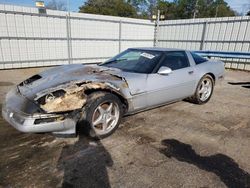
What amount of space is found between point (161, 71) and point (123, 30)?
10120mm

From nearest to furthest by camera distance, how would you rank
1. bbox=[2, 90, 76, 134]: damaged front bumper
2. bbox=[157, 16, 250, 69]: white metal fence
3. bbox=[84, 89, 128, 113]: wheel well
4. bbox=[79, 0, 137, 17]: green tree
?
bbox=[2, 90, 76, 134]: damaged front bumper < bbox=[84, 89, 128, 113]: wheel well < bbox=[157, 16, 250, 69]: white metal fence < bbox=[79, 0, 137, 17]: green tree

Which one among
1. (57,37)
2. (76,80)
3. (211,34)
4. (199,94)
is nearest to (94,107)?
(76,80)

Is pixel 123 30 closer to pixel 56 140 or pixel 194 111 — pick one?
pixel 194 111

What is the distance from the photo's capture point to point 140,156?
9.15ft

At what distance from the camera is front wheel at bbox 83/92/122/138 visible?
2953 millimetres

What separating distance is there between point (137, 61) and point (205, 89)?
2.09 m

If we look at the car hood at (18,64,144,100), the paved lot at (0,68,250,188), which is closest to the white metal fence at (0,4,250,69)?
the paved lot at (0,68,250,188)

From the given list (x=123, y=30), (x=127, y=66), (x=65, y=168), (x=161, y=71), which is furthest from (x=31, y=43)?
(x=65, y=168)

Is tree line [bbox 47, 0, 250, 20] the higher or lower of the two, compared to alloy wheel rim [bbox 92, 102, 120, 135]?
higher

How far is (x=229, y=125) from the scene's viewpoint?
153 inches

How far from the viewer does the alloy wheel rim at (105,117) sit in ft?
10.2

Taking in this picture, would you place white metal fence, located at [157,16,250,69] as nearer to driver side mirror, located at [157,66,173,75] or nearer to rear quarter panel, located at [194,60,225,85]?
rear quarter panel, located at [194,60,225,85]

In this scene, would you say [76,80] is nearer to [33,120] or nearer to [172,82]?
[33,120]

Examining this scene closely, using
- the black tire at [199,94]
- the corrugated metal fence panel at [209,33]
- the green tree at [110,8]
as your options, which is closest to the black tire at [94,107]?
the black tire at [199,94]
